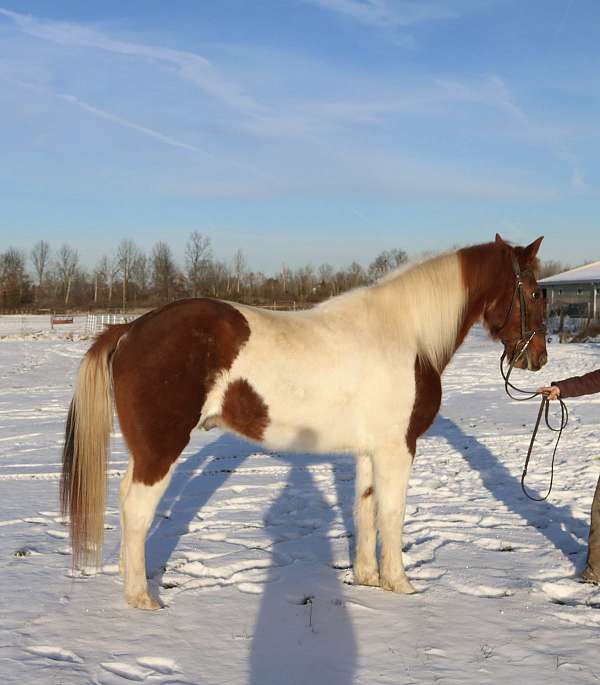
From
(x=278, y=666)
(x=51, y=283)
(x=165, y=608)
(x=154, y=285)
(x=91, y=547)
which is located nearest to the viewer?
(x=278, y=666)

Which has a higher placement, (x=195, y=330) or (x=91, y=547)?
(x=195, y=330)

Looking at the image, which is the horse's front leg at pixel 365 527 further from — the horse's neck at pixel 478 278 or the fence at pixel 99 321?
the fence at pixel 99 321

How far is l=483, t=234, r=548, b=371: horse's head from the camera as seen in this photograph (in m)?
4.29

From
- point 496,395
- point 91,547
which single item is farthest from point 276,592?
point 496,395

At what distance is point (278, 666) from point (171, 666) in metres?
0.51

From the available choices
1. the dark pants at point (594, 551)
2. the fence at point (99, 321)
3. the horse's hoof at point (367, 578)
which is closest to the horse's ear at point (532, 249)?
the dark pants at point (594, 551)

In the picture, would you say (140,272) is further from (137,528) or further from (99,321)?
(137,528)

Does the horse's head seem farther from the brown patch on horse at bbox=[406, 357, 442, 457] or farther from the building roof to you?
the building roof

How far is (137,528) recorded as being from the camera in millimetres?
3701

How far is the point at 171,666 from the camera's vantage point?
2969 mm

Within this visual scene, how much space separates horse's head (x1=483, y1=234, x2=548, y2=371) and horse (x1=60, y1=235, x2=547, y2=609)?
0.02 m

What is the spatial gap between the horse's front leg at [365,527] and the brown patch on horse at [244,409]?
2.61ft

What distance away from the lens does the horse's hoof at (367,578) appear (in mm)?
4027

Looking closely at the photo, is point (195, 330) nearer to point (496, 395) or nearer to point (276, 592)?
point (276, 592)
